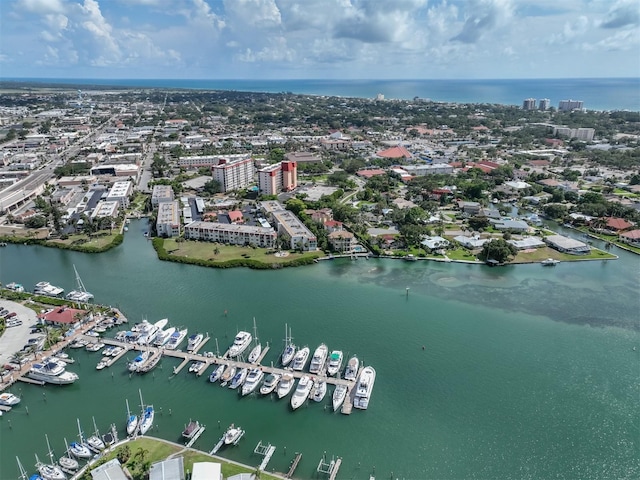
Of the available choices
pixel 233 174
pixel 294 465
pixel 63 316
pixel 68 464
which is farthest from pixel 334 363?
pixel 233 174

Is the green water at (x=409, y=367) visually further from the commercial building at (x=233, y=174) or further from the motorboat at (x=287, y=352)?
the commercial building at (x=233, y=174)

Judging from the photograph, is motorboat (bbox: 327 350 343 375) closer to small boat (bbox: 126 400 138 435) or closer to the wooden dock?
the wooden dock

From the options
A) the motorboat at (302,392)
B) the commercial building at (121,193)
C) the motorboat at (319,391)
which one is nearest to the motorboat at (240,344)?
the motorboat at (302,392)

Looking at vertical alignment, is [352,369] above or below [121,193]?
below

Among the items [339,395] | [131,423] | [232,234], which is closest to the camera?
[131,423]

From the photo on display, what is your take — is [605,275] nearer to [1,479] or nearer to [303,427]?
[303,427]

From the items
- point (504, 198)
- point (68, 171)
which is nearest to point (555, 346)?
point (504, 198)

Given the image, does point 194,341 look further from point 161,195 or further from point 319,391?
point 161,195
